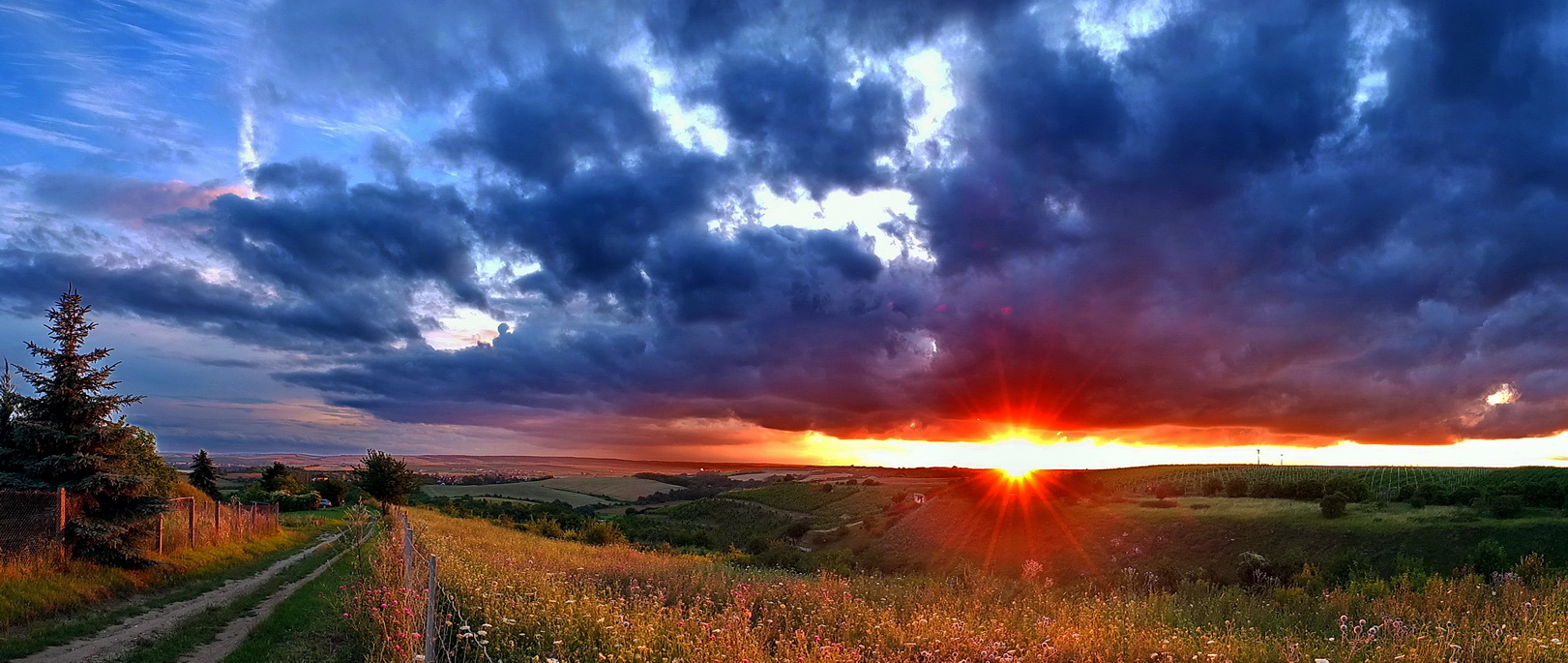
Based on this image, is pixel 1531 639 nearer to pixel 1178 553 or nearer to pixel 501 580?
pixel 501 580

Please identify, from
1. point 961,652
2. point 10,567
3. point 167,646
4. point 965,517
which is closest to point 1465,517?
point 965,517

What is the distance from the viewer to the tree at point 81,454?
17234 mm

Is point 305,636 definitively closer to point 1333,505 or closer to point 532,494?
point 1333,505

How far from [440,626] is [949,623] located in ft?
20.1

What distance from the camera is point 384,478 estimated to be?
41.5m

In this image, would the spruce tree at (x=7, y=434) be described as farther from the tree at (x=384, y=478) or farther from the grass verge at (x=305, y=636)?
the tree at (x=384, y=478)

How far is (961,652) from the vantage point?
316 inches

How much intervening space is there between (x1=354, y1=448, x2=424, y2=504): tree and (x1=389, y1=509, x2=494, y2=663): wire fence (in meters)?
33.5

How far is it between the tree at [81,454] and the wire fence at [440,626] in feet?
35.9

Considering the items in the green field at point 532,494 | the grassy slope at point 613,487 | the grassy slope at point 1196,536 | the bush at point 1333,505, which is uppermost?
the bush at point 1333,505

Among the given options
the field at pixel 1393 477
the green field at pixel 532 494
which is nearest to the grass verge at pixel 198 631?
the field at pixel 1393 477

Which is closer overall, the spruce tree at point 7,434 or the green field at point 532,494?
the spruce tree at point 7,434

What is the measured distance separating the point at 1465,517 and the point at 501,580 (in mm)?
30590

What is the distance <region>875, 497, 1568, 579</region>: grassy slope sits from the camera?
77.9ft
